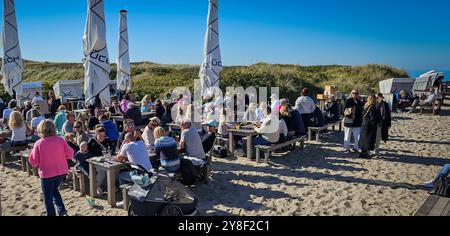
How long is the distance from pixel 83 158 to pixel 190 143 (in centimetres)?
169

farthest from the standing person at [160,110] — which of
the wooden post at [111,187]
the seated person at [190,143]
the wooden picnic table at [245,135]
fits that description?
the wooden post at [111,187]

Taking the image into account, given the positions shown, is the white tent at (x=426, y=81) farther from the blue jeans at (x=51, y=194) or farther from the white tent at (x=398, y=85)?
the blue jeans at (x=51, y=194)

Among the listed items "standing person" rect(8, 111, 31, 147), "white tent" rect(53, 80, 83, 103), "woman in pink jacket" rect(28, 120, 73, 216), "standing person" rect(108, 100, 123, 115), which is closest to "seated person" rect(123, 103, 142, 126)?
"standing person" rect(108, 100, 123, 115)

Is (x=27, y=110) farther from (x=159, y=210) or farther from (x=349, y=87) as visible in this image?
(x=349, y=87)

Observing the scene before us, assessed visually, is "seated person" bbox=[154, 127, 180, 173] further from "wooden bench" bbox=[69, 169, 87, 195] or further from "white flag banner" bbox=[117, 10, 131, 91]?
"white flag banner" bbox=[117, 10, 131, 91]

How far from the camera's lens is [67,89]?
1570 centimetres

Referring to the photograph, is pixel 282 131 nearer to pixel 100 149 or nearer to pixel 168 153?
pixel 168 153

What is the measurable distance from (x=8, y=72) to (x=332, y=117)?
9644mm

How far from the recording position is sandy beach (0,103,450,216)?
4992 mm

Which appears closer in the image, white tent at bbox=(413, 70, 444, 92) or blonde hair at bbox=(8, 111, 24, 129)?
blonde hair at bbox=(8, 111, 24, 129)

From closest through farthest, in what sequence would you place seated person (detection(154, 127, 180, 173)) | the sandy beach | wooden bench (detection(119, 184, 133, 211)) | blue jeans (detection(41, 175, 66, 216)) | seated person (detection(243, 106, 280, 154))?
blue jeans (detection(41, 175, 66, 216)) < wooden bench (detection(119, 184, 133, 211)) < the sandy beach < seated person (detection(154, 127, 180, 173)) < seated person (detection(243, 106, 280, 154))

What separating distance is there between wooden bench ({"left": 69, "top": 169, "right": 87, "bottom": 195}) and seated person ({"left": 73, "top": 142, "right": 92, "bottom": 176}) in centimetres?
8

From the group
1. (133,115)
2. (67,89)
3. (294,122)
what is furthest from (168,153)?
(67,89)
